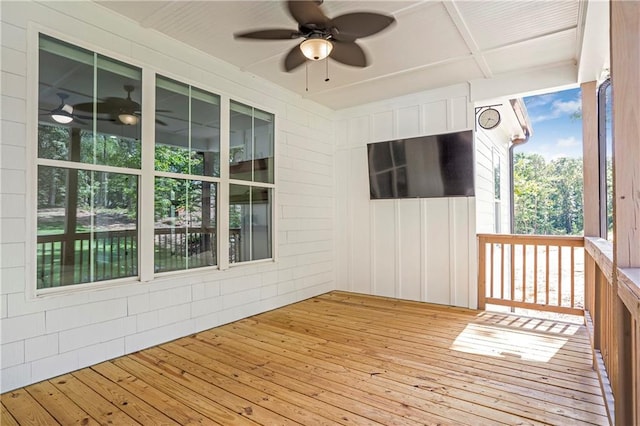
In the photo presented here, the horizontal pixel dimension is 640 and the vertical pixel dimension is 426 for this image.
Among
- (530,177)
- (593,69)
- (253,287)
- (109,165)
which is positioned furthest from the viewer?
(530,177)

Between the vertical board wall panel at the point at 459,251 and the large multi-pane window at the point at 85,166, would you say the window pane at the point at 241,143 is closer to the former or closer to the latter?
the large multi-pane window at the point at 85,166

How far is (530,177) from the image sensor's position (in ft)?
19.4

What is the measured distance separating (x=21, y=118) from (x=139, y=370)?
6.87ft

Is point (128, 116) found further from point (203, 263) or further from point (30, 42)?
point (203, 263)

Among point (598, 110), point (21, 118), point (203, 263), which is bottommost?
point (203, 263)

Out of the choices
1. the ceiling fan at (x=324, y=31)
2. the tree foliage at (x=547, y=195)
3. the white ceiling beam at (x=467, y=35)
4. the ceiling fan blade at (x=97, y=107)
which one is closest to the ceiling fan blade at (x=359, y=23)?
the ceiling fan at (x=324, y=31)

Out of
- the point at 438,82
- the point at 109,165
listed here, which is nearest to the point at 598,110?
the point at 438,82

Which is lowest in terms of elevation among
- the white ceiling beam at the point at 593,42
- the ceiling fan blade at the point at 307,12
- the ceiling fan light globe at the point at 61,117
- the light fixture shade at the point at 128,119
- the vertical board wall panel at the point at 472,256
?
the vertical board wall panel at the point at 472,256

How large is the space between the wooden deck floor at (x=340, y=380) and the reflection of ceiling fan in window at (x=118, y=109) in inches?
83.2

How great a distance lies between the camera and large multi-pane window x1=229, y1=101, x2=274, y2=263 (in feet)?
13.4

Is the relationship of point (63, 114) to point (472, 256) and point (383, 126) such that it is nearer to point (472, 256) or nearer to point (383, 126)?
point (383, 126)

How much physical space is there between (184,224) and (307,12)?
7.64 feet

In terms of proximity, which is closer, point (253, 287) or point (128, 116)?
point (128, 116)

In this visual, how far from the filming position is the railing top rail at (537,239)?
3857 mm
